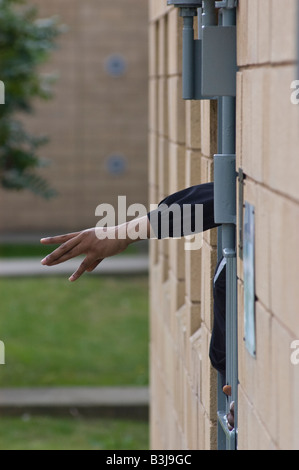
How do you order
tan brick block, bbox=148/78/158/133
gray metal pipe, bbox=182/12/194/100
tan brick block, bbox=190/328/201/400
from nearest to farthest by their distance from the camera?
1. gray metal pipe, bbox=182/12/194/100
2. tan brick block, bbox=190/328/201/400
3. tan brick block, bbox=148/78/158/133

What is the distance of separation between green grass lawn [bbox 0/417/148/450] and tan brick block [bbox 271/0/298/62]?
7.05 metres

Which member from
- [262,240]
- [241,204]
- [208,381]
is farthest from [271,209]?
[208,381]

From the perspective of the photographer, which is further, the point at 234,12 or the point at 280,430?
the point at 234,12

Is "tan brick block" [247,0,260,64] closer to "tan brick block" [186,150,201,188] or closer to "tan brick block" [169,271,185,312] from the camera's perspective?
"tan brick block" [186,150,201,188]

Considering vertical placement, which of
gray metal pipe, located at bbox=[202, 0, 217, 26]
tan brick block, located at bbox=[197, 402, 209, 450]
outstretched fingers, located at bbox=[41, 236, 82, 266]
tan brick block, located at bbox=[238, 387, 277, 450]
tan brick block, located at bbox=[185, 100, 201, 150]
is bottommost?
tan brick block, located at bbox=[197, 402, 209, 450]

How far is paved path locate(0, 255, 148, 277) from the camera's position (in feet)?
55.7

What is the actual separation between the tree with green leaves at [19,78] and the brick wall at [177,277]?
392cm

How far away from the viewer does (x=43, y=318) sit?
14578 mm

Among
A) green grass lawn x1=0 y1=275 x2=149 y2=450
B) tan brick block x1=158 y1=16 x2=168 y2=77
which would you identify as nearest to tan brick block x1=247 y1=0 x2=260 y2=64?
tan brick block x1=158 y1=16 x2=168 y2=77

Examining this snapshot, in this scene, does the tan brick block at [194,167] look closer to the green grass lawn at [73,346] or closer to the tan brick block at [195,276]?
the tan brick block at [195,276]

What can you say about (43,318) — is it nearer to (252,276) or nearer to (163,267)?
(163,267)

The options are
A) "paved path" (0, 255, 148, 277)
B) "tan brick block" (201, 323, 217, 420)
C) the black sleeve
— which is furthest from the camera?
"paved path" (0, 255, 148, 277)

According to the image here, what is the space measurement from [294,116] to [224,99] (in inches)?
47.1
